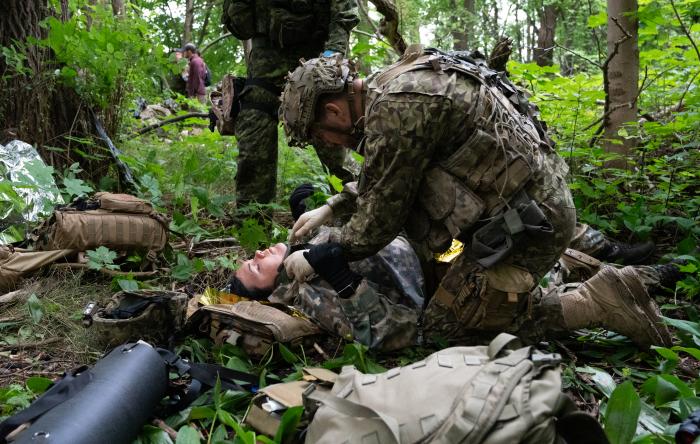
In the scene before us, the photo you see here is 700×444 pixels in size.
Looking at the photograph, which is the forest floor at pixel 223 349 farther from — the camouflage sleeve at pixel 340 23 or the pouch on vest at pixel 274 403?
the camouflage sleeve at pixel 340 23

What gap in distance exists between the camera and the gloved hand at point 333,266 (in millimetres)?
2777

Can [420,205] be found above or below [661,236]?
above

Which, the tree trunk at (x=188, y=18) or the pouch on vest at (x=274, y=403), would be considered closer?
the pouch on vest at (x=274, y=403)

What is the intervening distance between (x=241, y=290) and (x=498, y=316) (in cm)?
140

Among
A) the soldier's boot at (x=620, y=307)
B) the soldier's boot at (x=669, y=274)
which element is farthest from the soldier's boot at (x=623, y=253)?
the soldier's boot at (x=620, y=307)

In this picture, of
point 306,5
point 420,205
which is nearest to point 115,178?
point 306,5

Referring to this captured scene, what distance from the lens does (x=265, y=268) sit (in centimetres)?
318

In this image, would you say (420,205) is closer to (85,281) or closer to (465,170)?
(465,170)

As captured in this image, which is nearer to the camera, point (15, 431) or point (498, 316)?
point (15, 431)

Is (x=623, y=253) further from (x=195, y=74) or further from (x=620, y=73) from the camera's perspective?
(x=195, y=74)

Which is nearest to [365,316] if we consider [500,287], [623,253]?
[500,287]

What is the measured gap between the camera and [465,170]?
104 inches

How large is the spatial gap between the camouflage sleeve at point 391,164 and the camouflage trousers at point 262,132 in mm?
1857

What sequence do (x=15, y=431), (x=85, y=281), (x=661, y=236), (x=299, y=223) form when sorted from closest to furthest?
1. (x=15, y=431)
2. (x=299, y=223)
3. (x=85, y=281)
4. (x=661, y=236)
